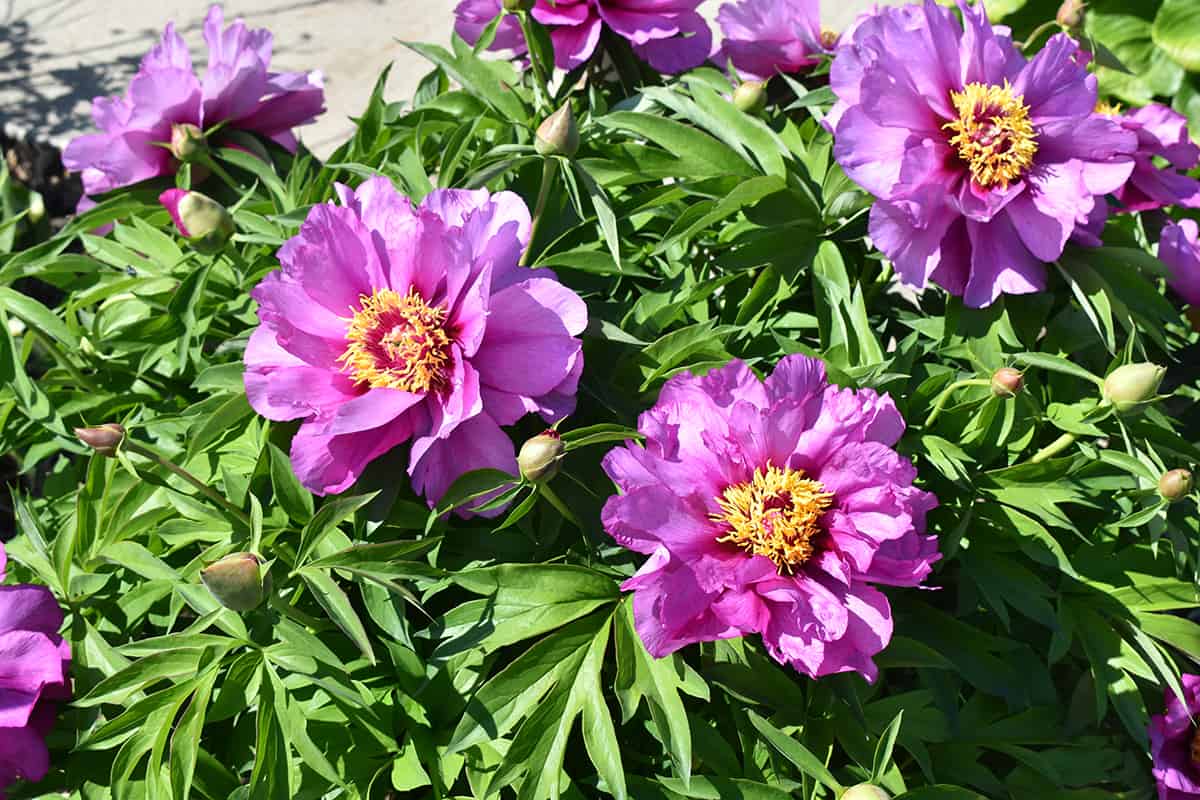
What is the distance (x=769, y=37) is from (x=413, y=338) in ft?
2.06

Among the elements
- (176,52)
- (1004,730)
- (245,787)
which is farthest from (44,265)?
(1004,730)

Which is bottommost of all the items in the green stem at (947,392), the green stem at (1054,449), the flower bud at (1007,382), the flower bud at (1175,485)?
the green stem at (1054,449)

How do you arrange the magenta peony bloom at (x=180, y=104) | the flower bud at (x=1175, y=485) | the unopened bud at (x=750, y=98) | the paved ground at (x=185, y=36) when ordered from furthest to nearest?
the paved ground at (x=185, y=36) → the magenta peony bloom at (x=180, y=104) → the unopened bud at (x=750, y=98) → the flower bud at (x=1175, y=485)

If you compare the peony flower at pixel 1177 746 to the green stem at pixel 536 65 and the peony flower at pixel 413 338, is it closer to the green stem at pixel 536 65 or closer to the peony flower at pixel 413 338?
the peony flower at pixel 413 338

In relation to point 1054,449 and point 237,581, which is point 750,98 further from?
point 237,581

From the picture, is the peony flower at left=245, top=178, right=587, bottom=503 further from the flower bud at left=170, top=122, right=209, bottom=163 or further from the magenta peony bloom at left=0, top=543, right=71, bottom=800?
the flower bud at left=170, top=122, right=209, bottom=163

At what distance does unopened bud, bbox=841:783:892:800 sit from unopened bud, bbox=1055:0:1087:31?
2.55 feet

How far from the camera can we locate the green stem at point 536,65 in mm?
1047

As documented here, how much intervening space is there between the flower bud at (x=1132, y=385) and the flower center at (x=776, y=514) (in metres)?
0.26

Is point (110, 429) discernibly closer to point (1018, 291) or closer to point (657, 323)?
point (657, 323)

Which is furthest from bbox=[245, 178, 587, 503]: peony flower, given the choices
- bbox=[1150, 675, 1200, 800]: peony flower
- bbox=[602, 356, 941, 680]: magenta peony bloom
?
bbox=[1150, 675, 1200, 800]: peony flower

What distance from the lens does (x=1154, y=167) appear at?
115 cm

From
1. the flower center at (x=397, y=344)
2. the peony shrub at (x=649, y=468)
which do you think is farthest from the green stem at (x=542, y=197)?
the flower center at (x=397, y=344)

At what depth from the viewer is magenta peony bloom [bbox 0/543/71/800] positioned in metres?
0.81
